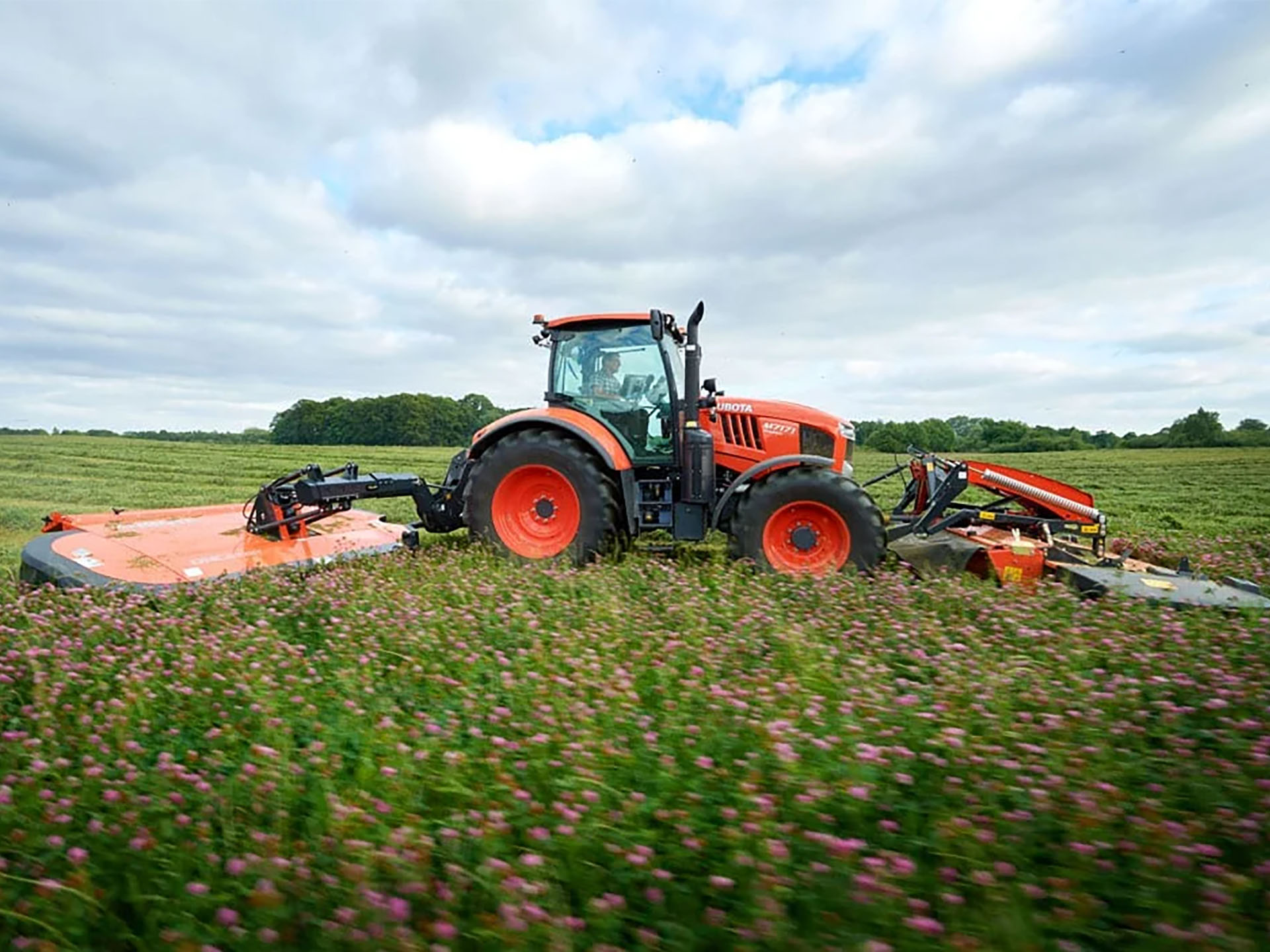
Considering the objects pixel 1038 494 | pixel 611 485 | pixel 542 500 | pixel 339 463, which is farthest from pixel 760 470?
pixel 339 463

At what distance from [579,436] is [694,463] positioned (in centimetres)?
107

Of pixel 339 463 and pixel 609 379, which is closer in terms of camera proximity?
pixel 609 379

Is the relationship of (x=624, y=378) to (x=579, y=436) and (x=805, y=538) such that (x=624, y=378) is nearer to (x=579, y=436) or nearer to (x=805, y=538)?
(x=579, y=436)

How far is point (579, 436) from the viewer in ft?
22.0

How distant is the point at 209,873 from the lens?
1.91 m

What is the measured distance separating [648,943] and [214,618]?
3.73 m

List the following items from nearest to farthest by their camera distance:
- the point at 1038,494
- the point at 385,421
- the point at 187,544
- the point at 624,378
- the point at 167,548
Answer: the point at 167,548
the point at 187,544
the point at 1038,494
the point at 624,378
the point at 385,421

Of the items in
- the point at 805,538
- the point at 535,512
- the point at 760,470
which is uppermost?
the point at 760,470

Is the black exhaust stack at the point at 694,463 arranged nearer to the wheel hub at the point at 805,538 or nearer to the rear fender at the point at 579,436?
the rear fender at the point at 579,436

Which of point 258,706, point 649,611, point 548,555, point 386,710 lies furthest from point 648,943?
point 548,555

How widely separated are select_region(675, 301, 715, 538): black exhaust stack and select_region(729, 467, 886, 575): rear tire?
1.37 ft

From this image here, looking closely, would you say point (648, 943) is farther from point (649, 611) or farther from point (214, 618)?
point (214, 618)

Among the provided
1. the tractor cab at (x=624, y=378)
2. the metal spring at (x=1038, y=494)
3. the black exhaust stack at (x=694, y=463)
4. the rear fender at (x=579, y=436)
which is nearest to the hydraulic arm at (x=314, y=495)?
the rear fender at (x=579, y=436)

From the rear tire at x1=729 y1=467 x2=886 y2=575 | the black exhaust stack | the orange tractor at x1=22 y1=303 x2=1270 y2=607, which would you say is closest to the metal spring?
the orange tractor at x1=22 y1=303 x2=1270 y2=607
